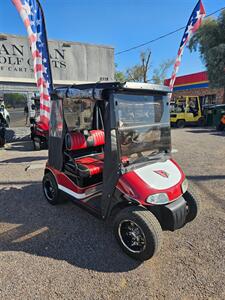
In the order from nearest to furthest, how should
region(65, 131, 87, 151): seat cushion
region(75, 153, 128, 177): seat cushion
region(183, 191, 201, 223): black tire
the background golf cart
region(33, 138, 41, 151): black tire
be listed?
region(183, 191, 201, 223): black tire → region(75, 153, 128, 177): seat cushion → region(65, 131, 87, 151): seat cushion → region(33, 138, 41, 151): black tire → the background golf cart

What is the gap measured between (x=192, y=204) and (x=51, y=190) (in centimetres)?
229

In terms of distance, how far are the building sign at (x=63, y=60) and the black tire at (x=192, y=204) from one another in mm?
10445

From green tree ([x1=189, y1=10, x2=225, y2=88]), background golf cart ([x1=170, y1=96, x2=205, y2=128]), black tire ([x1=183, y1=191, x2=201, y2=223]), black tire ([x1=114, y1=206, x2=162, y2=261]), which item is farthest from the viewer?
green tree ([x1=189, y1=10, x2=225, y2=88])

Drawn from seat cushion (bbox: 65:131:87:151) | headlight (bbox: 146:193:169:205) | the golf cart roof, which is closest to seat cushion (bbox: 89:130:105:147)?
seat cushion (bbox: 65:131:87:151)

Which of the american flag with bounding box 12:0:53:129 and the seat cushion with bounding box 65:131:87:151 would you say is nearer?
the seat cushion with bounding box 65:131:87:151

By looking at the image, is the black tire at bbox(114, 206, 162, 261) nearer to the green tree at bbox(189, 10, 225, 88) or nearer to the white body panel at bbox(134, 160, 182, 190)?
the white body panel at bbox(134, 160, 182, 190)

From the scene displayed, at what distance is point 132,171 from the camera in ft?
8.30

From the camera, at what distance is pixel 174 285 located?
6.97ft

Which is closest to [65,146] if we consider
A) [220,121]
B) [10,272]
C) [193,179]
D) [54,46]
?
[10,272]

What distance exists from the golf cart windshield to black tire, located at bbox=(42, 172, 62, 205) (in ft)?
5.27

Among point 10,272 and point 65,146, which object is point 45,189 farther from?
point 10,272

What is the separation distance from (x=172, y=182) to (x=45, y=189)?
235 cm

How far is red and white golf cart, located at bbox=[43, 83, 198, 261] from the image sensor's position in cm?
238

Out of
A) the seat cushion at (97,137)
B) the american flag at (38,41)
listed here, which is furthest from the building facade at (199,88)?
the seat cushion at (97,137)
